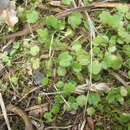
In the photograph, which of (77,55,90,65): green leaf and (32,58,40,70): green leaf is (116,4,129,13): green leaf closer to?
(77,55,90,65): green leaf

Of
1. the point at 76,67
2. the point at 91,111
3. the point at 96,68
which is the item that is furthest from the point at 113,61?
the point at 91,111

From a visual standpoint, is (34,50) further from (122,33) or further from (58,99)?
(122,33)

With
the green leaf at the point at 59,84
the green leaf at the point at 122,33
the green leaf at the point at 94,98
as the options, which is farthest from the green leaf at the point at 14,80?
the green leaf at the point at 122,33

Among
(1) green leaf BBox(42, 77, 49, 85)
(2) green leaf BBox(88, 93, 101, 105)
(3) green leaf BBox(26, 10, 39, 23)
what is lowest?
(2) green leaf BBox(88, 93, 101, 105)

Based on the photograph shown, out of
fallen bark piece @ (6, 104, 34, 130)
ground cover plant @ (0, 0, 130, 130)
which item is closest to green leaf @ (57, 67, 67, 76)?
ground cover plant @ (0, 0, 130, 130)

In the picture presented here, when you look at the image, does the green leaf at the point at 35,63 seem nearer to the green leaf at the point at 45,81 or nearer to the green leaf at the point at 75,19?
the green leaf at the point at 45,81

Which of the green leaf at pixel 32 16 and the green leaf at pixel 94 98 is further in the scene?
the green leaf at pixel 32 16

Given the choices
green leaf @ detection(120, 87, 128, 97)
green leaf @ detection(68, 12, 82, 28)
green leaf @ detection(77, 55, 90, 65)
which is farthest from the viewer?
green leaf @ detection(68, 12, 82, 28)

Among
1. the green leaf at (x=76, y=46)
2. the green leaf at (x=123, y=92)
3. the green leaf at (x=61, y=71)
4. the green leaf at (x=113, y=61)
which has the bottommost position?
the green leaf at (x=123, y=92)
